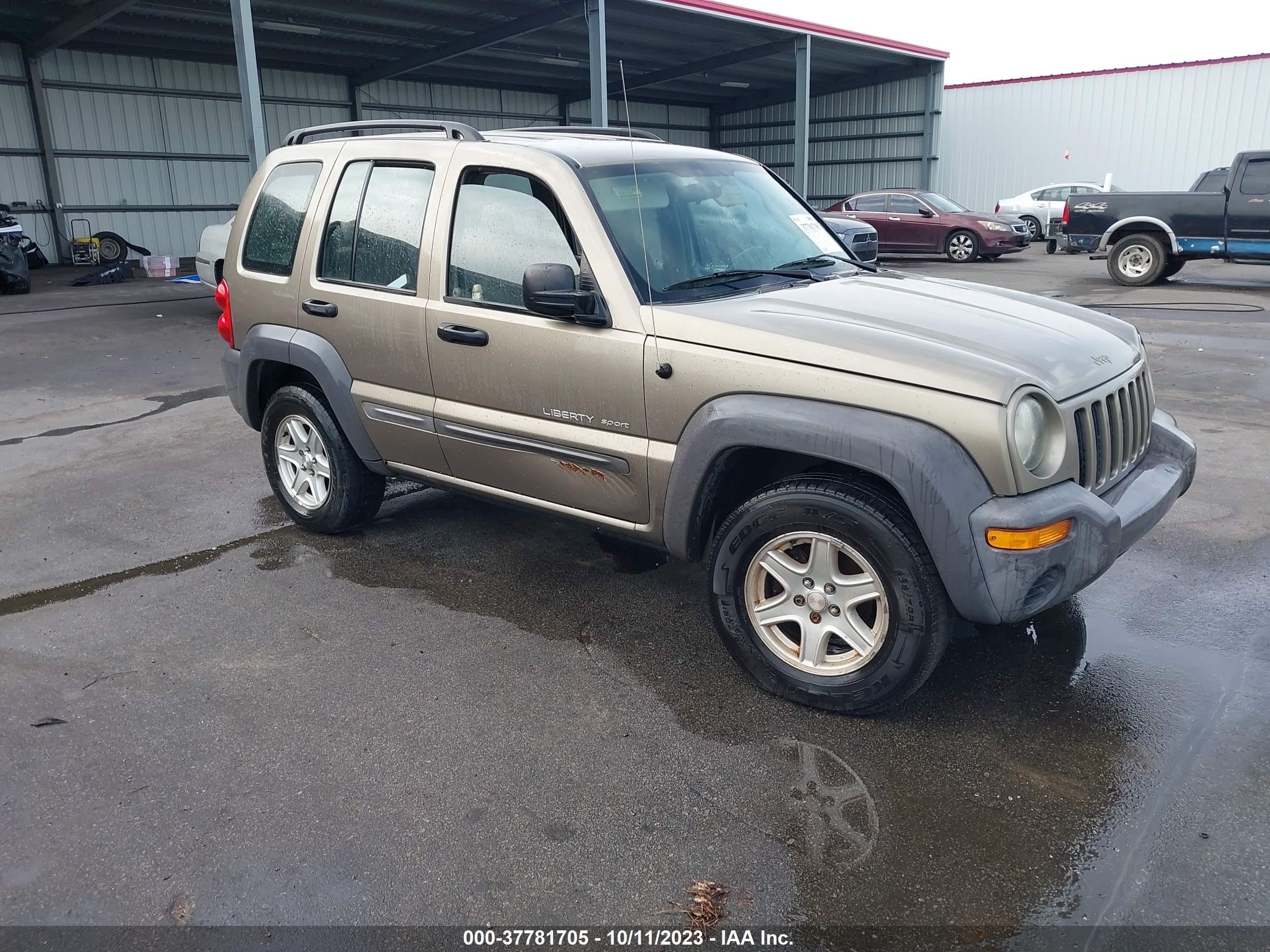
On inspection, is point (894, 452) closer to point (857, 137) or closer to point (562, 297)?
point (562, 297)

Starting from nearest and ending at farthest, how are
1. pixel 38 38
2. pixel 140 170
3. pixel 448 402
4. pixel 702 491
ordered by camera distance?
pixel 702 491 < pixel 448 402 < pixel 38 38 < pixel 140 170

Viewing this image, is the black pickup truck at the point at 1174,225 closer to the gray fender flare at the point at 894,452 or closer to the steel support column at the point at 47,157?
the gray fender flare at the point at 894,452

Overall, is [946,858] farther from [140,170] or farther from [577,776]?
[140,170]

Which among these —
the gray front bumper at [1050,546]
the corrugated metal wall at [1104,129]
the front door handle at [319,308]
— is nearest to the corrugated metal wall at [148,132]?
the corrugated metal wall at [1104,129]

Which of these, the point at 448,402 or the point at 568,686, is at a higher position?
the point at 448,402

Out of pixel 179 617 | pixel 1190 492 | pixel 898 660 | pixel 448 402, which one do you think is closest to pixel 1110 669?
pixel 898 660

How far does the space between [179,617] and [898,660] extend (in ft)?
9.99

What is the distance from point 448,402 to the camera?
4.31 m

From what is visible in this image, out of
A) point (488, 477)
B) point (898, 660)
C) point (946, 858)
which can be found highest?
point (488, 477)

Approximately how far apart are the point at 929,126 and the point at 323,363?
29.4m

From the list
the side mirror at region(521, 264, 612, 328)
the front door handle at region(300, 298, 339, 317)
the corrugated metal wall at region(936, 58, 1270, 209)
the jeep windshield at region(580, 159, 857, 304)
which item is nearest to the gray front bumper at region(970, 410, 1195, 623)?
the jeep windshield at region(580, 159, 857, 304)

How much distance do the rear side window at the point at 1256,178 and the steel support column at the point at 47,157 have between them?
2344cm

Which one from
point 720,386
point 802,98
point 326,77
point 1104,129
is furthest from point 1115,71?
point 720,386

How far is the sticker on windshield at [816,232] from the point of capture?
4.59 metres
